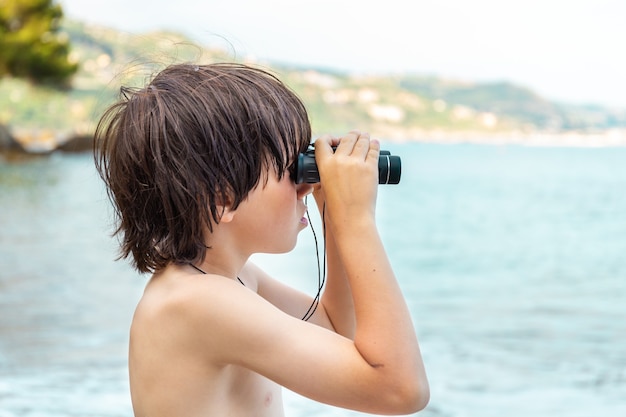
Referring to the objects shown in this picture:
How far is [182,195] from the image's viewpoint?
0.92 metres

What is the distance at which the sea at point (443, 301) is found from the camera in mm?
2866

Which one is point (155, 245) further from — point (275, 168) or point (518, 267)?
point (518, 267)

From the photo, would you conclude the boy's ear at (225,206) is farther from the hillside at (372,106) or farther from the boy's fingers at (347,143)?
the hillside at (372,106)

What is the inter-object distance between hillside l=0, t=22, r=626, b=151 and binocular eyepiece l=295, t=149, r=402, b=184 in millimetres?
14791

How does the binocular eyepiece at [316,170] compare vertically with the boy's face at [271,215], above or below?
above

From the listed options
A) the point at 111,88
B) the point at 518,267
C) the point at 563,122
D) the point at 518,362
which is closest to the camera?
the point at 111,88

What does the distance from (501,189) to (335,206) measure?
45.0 ft

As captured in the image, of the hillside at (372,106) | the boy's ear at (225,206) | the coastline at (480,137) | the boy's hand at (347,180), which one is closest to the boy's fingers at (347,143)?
the boy's hand at (347,180)

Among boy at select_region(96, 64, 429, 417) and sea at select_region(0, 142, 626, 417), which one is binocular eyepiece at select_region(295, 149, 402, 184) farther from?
sea at select_region(0, 142, 626, 417)

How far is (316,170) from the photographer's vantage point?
92cm

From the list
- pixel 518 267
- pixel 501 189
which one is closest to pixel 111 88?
pixel 518 267

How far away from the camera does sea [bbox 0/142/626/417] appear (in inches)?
113

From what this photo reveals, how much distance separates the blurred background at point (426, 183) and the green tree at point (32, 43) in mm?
37

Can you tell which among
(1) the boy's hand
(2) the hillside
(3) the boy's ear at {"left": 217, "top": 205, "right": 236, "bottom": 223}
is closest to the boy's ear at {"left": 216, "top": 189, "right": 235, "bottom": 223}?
(3) the boy's ear at {"left": 217, "top": 205, "right": 236, "bottom": 223}
